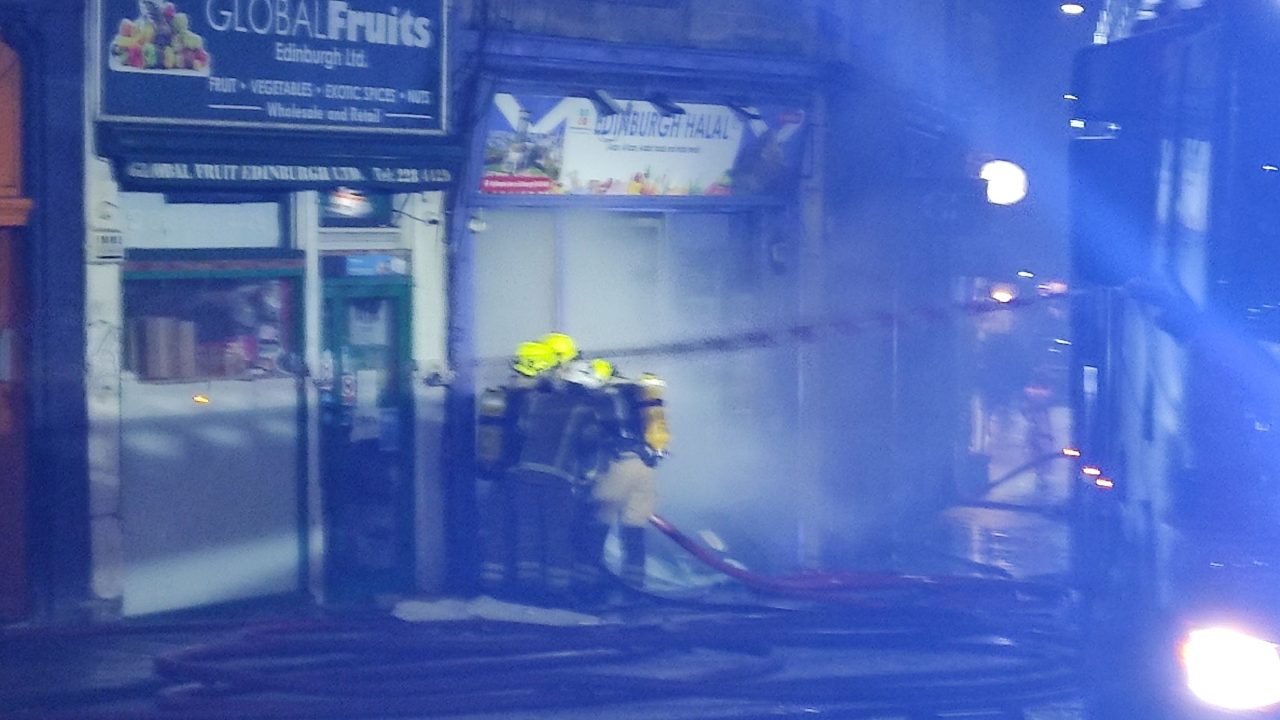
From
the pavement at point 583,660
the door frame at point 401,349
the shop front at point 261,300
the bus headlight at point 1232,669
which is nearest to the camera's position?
the bus headlight at point 1232,669

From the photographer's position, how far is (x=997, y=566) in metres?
11.9

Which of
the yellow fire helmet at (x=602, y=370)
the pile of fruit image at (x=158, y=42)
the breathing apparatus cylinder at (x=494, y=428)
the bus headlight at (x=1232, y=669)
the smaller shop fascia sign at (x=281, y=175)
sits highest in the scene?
the pile of fruit image at (x=158, y=42)

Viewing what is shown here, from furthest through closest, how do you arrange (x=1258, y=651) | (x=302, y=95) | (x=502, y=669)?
1. (x=302, y=95)
2. (x=502, y=669)
3. (x=1258, y=651)

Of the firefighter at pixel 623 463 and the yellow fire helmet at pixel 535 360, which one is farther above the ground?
the yellow fire helmet at pixel 535 360

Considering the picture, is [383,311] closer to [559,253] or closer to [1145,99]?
[559,253]

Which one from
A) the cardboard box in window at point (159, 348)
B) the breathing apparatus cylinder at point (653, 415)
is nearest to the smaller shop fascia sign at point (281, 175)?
the cardboard box in window at point (159, 348)

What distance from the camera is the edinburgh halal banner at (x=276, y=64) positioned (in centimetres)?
914

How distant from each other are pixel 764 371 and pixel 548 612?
302 cm

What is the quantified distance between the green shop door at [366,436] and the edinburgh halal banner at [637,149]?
1.17 m

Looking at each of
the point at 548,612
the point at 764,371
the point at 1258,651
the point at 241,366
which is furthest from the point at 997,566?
the point at 1258,651

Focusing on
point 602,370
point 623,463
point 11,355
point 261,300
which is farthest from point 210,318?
point 623,463

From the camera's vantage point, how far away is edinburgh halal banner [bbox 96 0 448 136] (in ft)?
30.0

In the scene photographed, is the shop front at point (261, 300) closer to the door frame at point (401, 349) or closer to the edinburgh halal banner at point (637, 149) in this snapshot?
the door frame at point (401, 349)

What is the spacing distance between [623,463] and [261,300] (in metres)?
2.56
